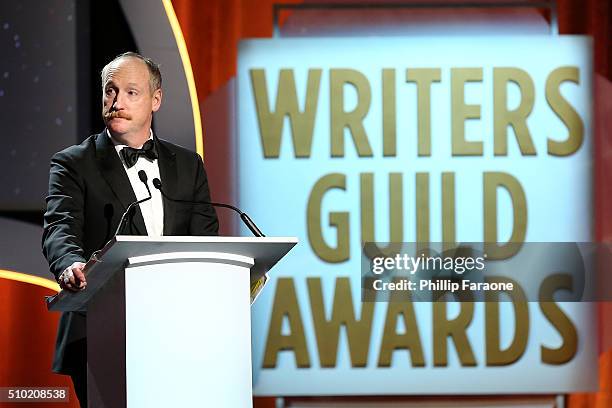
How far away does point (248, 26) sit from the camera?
4.04 meters

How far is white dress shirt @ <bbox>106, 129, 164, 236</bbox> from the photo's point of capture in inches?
102

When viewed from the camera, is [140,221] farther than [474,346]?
No

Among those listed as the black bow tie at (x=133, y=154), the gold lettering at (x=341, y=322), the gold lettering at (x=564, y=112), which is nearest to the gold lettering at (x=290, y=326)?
the gold lettering at (x=341, y=322)

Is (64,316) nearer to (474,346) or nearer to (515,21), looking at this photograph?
(474,346)

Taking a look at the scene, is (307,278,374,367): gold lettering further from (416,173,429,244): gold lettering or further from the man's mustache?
the man's mustache

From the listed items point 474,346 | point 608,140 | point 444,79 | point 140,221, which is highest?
point 444,79

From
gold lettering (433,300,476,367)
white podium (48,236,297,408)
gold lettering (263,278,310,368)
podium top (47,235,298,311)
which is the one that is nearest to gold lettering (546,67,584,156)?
gold lettering (433,300,476,367)

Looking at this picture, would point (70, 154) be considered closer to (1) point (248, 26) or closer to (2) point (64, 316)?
(2) point (64, 316)

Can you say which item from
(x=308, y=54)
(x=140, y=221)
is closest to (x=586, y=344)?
(x=308, y=54)

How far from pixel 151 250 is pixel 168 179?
65 cm

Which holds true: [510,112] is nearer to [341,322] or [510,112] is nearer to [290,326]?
[341,322]

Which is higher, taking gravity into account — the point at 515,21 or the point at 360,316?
the point at 515,21

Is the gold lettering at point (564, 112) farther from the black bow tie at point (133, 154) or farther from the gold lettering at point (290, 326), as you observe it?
the black bow tie at point (133, 154)

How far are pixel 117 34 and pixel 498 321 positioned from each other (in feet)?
6.07
